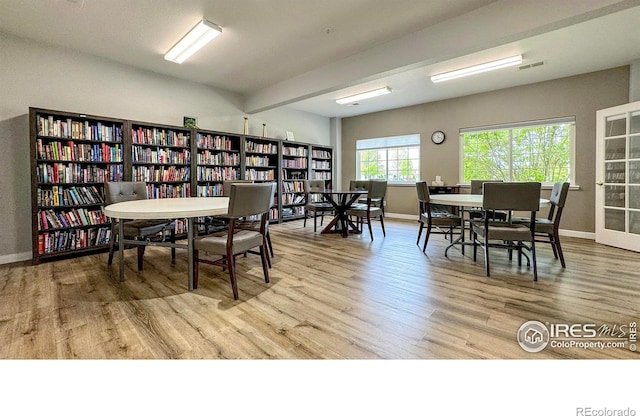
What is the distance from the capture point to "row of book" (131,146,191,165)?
3.98m

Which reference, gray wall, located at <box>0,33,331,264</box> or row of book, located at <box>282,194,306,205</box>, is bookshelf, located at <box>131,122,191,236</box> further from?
row of book, located at <box>282,194,306,205</box>

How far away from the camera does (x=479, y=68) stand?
3988 mm

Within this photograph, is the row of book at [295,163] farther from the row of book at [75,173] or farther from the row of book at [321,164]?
the row of book at [75,173]

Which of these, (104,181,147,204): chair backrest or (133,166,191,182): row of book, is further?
(133,166,191,182): row of book

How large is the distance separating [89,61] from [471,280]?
5.24 m

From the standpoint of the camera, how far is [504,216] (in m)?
3.71

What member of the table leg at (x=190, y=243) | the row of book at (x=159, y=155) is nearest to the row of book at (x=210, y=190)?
the row of book at (x=159, y=155)

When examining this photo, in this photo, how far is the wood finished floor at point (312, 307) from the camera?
154 centimetres

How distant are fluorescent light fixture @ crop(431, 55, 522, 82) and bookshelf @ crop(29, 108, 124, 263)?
4626mm

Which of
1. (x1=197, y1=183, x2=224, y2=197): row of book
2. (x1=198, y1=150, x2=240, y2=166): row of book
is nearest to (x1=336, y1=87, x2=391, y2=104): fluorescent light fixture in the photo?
(x1=198, y1=150, x2=240, y2=166): row of book

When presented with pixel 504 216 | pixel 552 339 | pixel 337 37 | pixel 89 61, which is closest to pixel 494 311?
pixel 552 339

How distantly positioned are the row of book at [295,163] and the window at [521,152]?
3.36 metres

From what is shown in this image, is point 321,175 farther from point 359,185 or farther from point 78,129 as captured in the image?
point 78,129

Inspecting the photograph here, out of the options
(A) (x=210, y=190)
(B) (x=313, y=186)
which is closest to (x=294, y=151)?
(B) (x=313, y=186)
